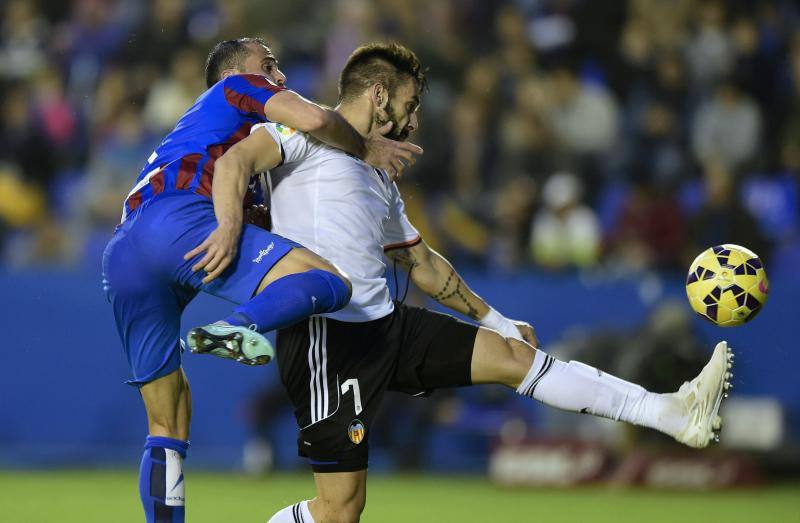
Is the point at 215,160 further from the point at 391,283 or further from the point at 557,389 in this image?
the point at 391,283

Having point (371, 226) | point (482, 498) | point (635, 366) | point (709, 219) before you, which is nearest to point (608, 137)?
point (709, 219)

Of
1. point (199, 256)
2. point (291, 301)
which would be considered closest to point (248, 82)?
point (199, 256)

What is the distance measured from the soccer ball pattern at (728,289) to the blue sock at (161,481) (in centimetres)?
236

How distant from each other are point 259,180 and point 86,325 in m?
6.77

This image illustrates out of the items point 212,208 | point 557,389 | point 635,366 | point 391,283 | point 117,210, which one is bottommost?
point 557,389

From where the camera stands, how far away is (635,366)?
999 centimetres

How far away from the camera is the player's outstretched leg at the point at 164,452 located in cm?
512

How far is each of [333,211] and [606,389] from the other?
132 centimetres

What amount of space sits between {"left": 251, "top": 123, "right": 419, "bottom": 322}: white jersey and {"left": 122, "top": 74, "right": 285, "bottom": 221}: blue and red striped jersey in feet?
0.47

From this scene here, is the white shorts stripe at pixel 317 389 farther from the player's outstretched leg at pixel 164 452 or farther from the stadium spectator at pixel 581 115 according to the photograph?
the stadium spectator at pixel 581 115

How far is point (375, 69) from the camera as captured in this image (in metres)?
5.25

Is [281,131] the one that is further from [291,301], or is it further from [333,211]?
[291,301]

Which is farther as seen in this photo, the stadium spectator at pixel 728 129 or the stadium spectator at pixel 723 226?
the stadium spectator at pixel 728 129

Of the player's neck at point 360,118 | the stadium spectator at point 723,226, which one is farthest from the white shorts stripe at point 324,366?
the stadium spectator at point 723,226
